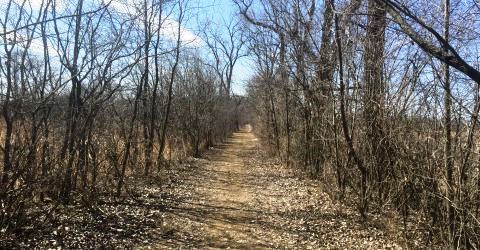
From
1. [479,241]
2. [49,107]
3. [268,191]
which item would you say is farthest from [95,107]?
[479,241]

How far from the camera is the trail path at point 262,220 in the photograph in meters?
6.37

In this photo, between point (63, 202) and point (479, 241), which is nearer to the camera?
point (479, 241)

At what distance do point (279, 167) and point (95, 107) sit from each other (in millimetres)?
9836

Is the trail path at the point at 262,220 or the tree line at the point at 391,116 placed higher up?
the tree line at the point at 391,116

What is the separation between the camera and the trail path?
20.9 feet

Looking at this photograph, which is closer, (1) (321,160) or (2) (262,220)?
(2) (262,220)

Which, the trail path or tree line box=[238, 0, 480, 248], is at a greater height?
tree line box=[238, 0, 480, 248]

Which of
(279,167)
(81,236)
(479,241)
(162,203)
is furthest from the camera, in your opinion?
(279,167)

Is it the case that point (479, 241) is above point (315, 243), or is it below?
above

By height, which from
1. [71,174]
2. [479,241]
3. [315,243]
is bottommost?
[315,243]

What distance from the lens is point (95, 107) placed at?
7.25m

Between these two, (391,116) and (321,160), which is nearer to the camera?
(391,116)

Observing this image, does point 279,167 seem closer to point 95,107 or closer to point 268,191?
point 268,191

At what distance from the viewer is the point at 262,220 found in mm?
7711
